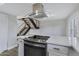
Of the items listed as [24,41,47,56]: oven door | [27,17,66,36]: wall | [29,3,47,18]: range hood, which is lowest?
[24,41,47,56]: oven door

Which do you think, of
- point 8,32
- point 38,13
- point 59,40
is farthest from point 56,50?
point 8,32

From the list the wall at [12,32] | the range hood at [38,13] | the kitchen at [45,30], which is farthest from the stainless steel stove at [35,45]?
the range hood at [38,13]

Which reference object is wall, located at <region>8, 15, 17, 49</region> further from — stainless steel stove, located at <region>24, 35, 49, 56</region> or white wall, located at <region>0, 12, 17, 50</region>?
stainless steel stove, located at <region>24, 35, 49, 56</region>

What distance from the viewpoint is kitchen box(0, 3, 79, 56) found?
0.97 metres

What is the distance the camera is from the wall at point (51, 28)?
104 centimetres

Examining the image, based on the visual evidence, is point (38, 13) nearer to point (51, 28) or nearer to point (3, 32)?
point (51, 28)

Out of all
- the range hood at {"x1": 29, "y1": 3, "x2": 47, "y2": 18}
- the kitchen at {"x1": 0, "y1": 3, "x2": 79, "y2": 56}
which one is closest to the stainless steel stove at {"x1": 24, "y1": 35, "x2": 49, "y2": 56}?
the kitchen at {"x1": 0, "y1": 3, "x2": 79, "y2": 56}

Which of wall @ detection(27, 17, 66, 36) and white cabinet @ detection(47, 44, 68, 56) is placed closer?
white cabinet @ detection(47, 44, 68, 56)

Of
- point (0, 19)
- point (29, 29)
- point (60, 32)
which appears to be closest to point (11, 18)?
point (0, 19)

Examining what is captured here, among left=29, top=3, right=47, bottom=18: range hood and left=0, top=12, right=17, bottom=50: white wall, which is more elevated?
left=29, top=3, right=47, bottom=18: range hood

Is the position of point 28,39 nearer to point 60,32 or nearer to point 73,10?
point 60,32

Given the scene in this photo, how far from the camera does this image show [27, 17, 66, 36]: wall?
1.04 m

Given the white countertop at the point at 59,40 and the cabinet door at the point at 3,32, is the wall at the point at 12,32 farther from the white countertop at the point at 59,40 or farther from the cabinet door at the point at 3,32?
the white countertop at the point at 59,40

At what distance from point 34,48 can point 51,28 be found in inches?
11.5
